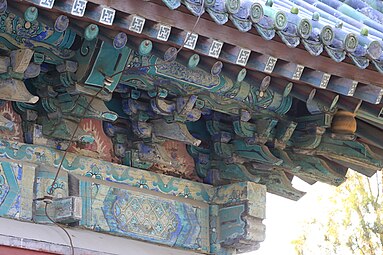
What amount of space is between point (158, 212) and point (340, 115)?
1.25 metres

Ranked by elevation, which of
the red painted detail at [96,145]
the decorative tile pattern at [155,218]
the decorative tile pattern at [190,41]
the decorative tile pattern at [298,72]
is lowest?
the decorative tile pattern at [155,218]

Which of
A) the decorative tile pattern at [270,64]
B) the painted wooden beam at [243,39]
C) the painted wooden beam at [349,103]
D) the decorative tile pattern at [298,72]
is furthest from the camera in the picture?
the painted wooden beam at [349,103]

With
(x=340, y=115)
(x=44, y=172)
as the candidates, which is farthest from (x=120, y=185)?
(x=340, y=115)

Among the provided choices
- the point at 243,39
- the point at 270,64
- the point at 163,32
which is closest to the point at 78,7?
the point at 163,32

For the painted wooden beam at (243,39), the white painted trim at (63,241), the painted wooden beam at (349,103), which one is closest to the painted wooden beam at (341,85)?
the painted wooden beam at (243,39)

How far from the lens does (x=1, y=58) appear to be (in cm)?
531

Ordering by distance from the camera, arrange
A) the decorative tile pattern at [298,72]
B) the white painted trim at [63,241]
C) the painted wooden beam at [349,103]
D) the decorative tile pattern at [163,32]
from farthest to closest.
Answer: the painted wooden beam at [349,103] → the decorative tile pattern at [298,72] → the white painted trim at [63,241] → the decorative tile pattern at [163,32]

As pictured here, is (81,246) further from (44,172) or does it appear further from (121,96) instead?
(121,96)

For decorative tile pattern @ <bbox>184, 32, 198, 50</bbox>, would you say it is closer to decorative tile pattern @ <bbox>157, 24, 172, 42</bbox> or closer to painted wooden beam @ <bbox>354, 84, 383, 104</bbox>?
decorative tile pattern @ <bbox>157, 24, 172, 42</bbox>

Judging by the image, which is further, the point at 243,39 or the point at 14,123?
the point at 14,123

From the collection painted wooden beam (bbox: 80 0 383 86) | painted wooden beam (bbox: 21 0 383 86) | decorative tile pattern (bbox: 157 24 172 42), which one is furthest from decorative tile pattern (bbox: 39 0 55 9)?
decorative tile pattern (bbox: 157 24 172 42)

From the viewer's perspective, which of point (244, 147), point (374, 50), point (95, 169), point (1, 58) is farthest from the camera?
point (244, 147)

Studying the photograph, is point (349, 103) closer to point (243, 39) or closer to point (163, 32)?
point (243, 39)

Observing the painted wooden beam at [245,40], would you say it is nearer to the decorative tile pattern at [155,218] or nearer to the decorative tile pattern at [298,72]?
the decorative tile pattern at [298,72]
